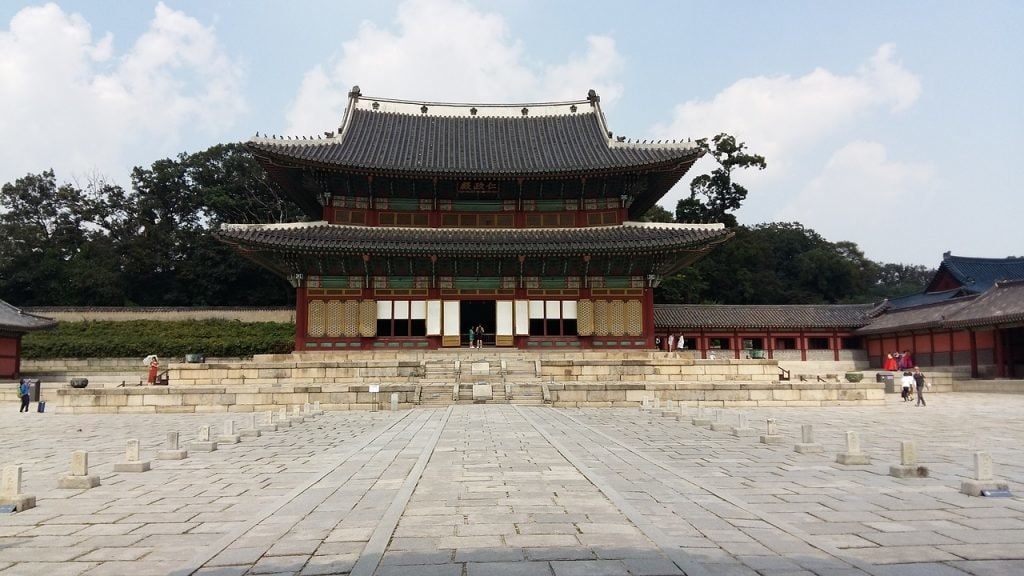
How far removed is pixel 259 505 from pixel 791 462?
7425mm

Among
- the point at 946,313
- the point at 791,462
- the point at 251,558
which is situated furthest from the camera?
the point at 946,313

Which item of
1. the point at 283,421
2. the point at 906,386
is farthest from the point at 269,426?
the point at 906,386

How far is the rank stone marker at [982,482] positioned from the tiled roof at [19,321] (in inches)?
1581

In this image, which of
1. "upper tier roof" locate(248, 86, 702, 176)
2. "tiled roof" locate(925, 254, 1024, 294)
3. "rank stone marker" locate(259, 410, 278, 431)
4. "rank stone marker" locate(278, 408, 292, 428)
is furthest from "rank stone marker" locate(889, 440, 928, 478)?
"tiled roof" locate(925, 254, 1024, 294)

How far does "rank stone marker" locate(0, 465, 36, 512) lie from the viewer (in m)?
7.10

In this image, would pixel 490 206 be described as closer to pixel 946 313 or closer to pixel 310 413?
pixel 310 413

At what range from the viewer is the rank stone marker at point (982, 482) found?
743 centimetres

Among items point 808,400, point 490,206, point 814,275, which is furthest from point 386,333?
point 814,275

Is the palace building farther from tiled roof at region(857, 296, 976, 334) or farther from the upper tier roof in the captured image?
tiled roof at region(857, 296, 976, 334)

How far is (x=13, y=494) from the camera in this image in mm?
7195

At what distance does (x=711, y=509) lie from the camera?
Result: 679 cm

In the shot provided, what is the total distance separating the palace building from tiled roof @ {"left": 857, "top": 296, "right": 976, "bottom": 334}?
15.0 meters

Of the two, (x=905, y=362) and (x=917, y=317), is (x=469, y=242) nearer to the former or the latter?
(x=905, y=362)

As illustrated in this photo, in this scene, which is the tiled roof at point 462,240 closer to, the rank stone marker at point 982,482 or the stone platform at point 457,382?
the stone platform at point 457,382
